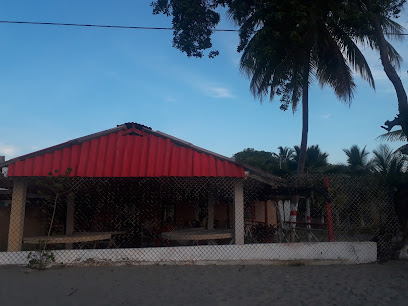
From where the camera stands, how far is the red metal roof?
7746mm

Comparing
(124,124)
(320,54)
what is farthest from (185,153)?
(320,54)

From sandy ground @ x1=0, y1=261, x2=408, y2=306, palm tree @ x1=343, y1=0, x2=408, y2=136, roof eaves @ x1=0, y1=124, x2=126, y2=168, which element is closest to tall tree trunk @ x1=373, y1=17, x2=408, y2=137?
palm tree @ x1=343, y1=0, x2=408, y2=136

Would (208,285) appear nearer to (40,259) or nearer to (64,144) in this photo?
(40,259)

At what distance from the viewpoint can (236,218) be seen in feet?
26.5

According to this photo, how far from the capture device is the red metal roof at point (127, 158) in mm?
7746

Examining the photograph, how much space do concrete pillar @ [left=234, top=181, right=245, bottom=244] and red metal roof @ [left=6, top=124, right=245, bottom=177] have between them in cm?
57

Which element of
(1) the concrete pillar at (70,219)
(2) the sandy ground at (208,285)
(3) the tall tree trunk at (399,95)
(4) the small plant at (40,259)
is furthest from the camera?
(1) the concrete pillar at (70,219)

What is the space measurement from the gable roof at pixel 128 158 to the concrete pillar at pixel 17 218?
0.50 metres

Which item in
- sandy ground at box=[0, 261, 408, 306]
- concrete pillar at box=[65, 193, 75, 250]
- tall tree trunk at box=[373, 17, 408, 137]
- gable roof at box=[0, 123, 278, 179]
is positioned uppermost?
→ tall tree trunk at box=[373, 17, 408, 137]

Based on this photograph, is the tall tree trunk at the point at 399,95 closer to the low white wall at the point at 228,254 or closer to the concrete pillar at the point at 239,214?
the low white wall at the point at 228,254

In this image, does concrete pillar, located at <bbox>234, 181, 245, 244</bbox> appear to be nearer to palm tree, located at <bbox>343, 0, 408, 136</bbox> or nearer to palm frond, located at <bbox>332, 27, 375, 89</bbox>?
palm tree, located at <bbox>343, 0, 408, 136</bbox>

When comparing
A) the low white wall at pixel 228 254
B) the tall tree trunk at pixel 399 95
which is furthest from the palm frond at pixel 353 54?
the low white wall at pixel 228 254

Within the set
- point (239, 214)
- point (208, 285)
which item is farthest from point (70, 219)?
point (208, 285)

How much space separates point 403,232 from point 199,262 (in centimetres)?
504
